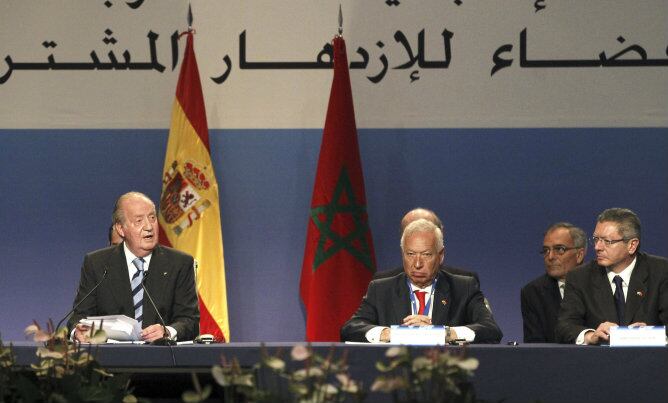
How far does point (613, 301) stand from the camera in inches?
187

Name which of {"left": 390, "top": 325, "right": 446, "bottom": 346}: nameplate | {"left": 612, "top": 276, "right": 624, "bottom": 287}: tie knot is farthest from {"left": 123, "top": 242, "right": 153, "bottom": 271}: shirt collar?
{"left": 612, "top": 276, "right": 624, "bottom": 287}: tie knot

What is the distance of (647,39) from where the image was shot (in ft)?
21.9

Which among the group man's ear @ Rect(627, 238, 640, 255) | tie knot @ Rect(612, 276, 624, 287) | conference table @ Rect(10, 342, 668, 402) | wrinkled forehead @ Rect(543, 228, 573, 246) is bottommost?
conference table @ Rect(10, 342, 668, 402)

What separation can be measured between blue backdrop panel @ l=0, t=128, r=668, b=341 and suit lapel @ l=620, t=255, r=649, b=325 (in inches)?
76.1

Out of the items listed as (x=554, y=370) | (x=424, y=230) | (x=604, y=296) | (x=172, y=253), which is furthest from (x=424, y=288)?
(x=554, y=370)

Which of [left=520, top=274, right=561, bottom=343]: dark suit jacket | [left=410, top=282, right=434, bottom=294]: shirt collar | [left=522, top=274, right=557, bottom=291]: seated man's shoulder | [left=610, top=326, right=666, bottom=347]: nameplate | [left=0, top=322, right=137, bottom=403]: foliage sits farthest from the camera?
[left=522, top=274, right=557, bottom=291]: seated man's shoulder

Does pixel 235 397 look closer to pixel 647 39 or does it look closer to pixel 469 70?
pixel 469 70

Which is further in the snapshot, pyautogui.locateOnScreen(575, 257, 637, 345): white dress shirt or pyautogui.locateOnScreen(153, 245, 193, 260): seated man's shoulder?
pyautogui.locateOnScreen(153, 245, 193, 260): seated man's shoulder

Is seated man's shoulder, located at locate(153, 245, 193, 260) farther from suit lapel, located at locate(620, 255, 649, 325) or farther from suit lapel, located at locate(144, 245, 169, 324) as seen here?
suit lapel, located at locate(620, 255, 649, 325)

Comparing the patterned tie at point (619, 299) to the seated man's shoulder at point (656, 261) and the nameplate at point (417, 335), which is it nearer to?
the seated man's shoulder at point (656, 261)

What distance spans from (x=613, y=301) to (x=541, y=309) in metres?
0.90

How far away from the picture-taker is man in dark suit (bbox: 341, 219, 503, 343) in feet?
15.9

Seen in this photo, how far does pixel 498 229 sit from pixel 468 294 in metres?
1.91

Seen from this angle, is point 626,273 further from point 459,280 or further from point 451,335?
point 451,335
